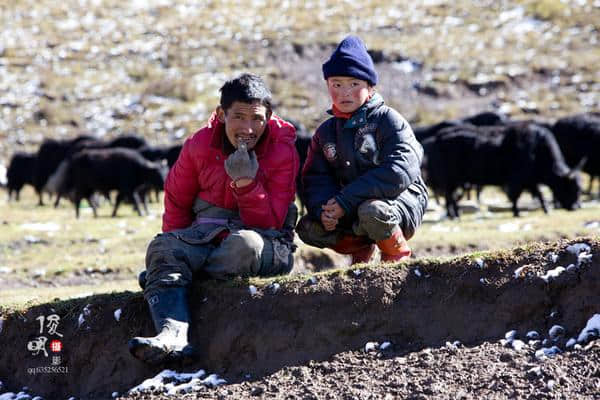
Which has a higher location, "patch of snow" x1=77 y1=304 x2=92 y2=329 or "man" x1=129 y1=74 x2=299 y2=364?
"man" x1=129 y1=74 x2=299 y2=364

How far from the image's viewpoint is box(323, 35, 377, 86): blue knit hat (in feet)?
21.0

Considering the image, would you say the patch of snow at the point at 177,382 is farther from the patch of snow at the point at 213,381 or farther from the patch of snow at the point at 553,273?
the patch of snow at the point at 553,273

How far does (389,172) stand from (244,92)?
1077 millimetres

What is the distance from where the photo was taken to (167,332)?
5.72m

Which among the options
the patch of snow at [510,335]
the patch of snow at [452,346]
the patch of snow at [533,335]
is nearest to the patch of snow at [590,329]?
the patch of snow at [533,335]

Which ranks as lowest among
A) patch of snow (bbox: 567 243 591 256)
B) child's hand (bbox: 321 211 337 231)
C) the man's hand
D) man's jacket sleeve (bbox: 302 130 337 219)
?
patch of snow (bbox: 567 243 591 256)

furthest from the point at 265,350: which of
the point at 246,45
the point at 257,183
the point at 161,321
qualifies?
the point at 246,45

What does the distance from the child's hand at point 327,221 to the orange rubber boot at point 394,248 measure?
0.34 metres

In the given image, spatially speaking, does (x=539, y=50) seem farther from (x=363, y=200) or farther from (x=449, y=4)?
(x=363, y=200)

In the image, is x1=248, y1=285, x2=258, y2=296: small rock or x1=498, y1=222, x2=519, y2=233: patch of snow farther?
x1=498, y1=222, x2=519, y2=233: patch of snow

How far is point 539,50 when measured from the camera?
49344 mm

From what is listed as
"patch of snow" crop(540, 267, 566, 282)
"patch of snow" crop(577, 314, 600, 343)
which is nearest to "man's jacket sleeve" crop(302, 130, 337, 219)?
"patch of snow" crop(540, 267, 566, 282)

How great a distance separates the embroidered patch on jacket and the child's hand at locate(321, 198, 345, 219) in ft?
1.23

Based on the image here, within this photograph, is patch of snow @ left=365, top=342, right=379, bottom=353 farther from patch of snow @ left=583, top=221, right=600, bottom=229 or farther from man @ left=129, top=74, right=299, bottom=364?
patch of snow @ left=583, top=221, right=600, bottom=229
